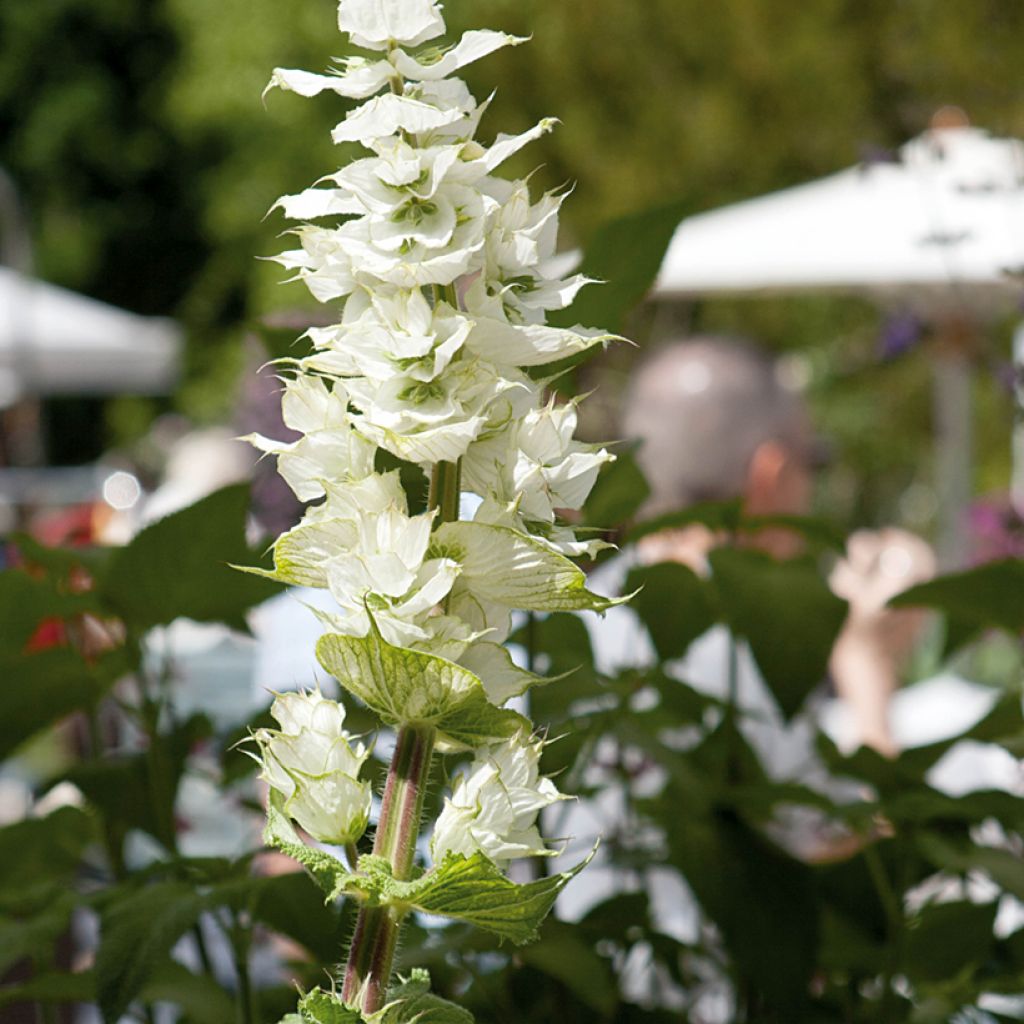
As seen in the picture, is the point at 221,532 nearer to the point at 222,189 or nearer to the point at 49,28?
the point at 222,189

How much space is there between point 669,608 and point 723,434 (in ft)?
4.70

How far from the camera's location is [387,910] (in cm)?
49

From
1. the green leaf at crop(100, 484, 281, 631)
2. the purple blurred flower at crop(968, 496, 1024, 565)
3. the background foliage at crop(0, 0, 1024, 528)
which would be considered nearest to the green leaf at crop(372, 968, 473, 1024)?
the green leaf at crop(100, 484, 281, 631)

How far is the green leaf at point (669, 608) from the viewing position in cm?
102

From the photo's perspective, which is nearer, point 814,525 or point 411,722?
point 411,722

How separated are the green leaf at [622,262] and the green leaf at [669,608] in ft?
0.74

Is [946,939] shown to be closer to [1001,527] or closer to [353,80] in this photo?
[353,80]

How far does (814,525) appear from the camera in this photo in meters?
1.10

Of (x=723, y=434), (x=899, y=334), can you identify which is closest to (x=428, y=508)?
(x=899, y=334)

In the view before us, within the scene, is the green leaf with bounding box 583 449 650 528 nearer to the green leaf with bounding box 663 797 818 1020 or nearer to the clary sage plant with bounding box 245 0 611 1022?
the green leaf with bounding box 663 797 818 1020

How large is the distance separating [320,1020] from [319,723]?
90 mm

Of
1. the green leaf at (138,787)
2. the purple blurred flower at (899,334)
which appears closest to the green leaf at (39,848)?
the green leaf at (138,787)

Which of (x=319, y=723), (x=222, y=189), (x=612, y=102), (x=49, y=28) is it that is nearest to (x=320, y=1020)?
(x=319, y=723)

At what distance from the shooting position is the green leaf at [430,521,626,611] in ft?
1.60
